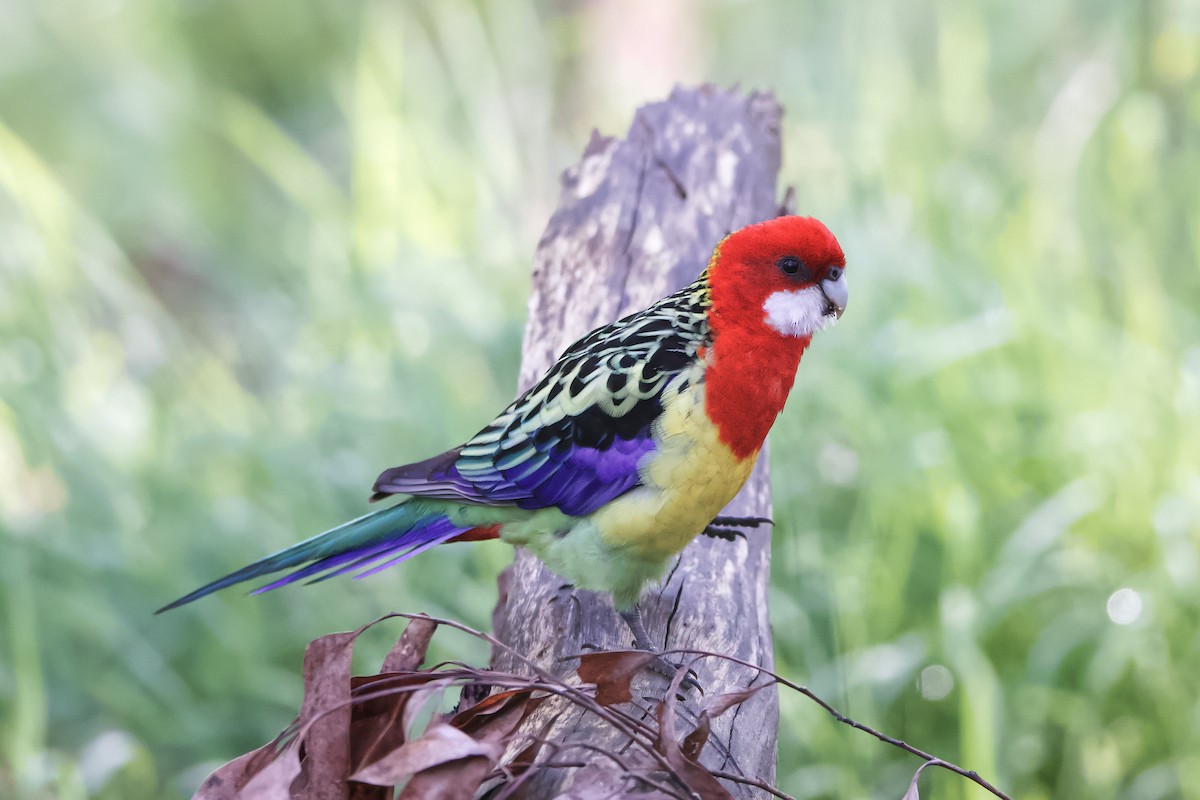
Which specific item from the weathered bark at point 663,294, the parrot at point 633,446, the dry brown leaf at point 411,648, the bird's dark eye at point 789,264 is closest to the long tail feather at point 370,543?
the parrot at point 633,446

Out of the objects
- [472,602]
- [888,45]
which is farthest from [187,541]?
[888,45]

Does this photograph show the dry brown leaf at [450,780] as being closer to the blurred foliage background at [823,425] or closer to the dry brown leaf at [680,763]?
the dry brown leaf at [680,763]

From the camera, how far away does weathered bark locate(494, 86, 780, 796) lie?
189cm

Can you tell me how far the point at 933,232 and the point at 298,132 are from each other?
245 inches

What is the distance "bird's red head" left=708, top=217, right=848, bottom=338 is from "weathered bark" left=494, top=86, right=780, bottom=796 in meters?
0.51

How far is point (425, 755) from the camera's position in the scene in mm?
1291

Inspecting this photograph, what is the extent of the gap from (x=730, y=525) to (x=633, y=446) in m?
0.43

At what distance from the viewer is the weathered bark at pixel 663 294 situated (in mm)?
1887

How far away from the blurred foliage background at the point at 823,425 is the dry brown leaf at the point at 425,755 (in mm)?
1738

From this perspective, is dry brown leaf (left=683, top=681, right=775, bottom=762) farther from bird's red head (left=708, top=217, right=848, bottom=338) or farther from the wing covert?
bird's red head (left=708, top=217, right=848, bottom=338)

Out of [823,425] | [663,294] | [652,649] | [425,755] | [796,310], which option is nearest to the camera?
[425,755]

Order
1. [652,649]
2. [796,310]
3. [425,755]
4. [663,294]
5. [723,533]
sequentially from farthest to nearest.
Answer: [663,294] < [723,533] < [796,310] < [652,649] < [425,755]

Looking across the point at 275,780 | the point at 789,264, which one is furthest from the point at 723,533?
the point at 275,780

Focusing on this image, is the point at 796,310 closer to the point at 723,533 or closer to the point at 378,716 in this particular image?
the point at 723,533
